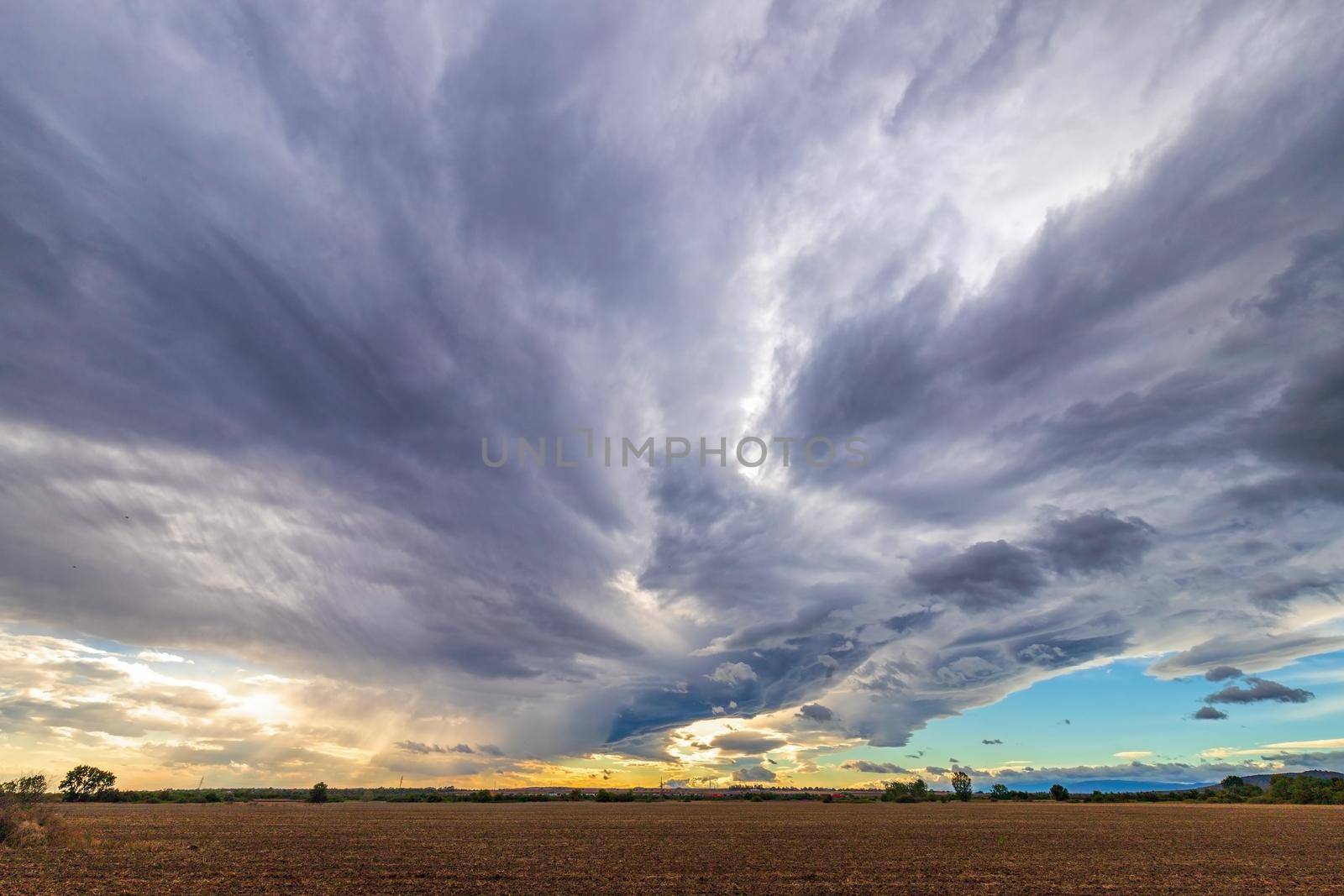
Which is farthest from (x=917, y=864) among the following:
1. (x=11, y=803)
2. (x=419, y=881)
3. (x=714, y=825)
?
(x=11, y=803)

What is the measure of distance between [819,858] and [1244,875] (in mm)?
27357

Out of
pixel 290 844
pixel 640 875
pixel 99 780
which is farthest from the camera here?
pixel 99 780

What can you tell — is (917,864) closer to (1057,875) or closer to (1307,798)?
(1057,875)

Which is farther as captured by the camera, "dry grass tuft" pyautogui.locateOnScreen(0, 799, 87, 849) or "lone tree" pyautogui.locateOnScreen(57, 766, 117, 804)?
"lone tree" pyautogui.locateOnScreen(57, 766, 117, 804)

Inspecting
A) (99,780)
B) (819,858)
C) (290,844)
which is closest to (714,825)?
(819,858)

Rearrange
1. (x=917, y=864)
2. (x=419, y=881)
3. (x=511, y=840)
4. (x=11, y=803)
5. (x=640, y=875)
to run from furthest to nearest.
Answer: (x=511, y=840) < (x=11, y=803) < (x=917, y=864) < (x=640, y=875) < (x=419, y=881)

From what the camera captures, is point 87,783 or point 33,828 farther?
point 87,783

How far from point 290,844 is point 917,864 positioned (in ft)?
164

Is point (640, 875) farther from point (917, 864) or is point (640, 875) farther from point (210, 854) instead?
point (210, 854)

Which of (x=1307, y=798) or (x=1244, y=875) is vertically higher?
(x=1307, y=798)

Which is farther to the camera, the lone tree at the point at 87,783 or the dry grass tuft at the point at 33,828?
the lone tree at the point at 87,783

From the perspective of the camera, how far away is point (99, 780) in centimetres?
17138

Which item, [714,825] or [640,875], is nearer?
[640,875]

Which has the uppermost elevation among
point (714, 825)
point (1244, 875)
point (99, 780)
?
point (99, 780)
